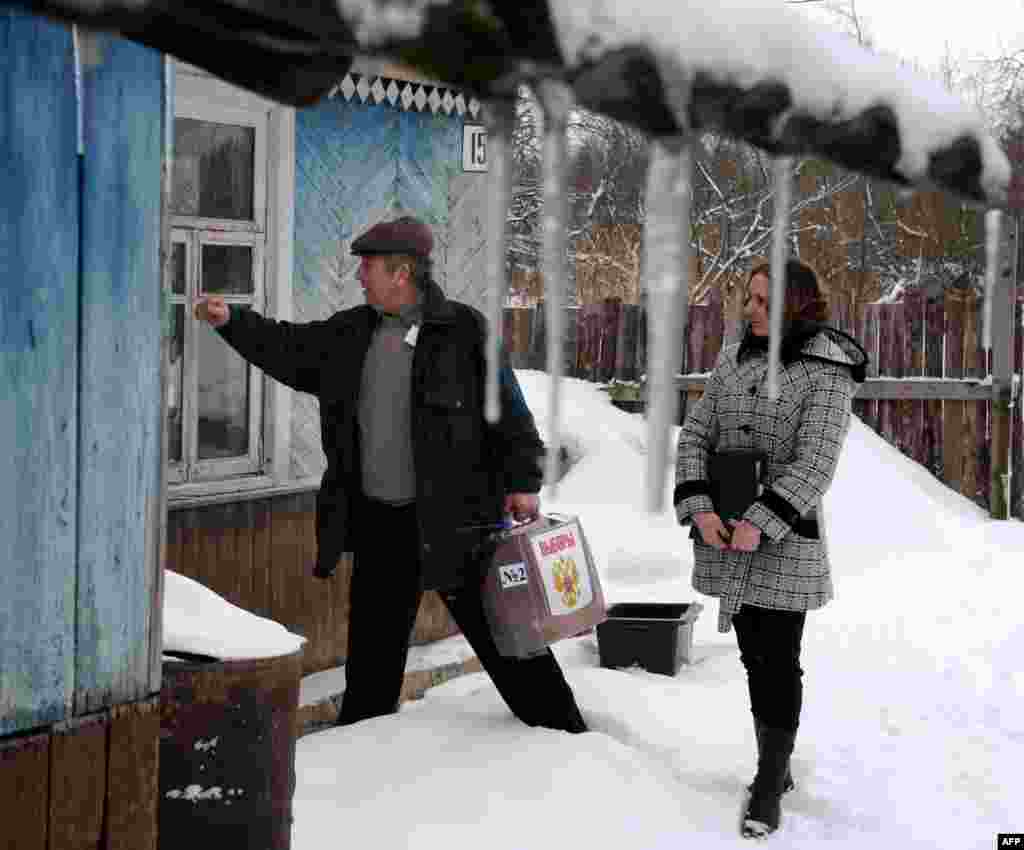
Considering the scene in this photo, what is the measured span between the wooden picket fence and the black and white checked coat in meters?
7.11

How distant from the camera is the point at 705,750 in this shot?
5.45 metres

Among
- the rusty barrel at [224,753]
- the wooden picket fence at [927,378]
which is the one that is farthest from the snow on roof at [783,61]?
the wooden picket fence at [927,378]

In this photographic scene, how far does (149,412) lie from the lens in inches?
123

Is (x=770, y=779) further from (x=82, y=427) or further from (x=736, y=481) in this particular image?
(x=82, y=427)

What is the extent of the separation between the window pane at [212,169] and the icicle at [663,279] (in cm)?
463

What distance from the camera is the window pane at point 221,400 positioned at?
255 inches

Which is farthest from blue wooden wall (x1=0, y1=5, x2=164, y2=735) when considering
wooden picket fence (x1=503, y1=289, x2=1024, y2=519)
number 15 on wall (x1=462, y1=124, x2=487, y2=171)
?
wooden picket fence (x1=503, y1=289, x2=1024, y2=519)

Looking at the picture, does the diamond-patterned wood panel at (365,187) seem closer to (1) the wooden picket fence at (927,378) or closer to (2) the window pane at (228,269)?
(2) the window pane at (228,269)

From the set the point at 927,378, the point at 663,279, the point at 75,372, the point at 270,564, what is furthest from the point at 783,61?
the point at 927,378

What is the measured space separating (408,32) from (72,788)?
1.97m

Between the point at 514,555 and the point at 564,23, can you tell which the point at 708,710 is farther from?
the point at 564,23

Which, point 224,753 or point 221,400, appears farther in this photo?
point 221,400

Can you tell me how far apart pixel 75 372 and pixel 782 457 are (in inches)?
100

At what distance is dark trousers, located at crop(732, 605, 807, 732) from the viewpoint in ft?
15.7
